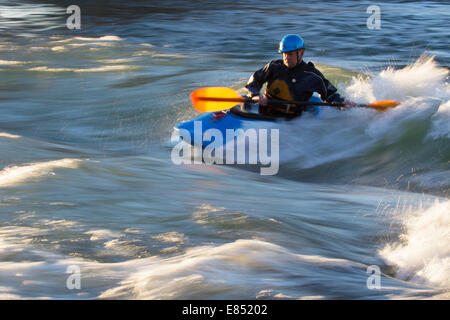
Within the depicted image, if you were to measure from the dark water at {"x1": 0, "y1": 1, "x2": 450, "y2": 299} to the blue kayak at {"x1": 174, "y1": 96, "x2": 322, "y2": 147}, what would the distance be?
25 cm

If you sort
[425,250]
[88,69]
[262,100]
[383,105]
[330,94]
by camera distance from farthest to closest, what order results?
[88,69] < [383,105] < [330,94] < [262,100] < [425,250]

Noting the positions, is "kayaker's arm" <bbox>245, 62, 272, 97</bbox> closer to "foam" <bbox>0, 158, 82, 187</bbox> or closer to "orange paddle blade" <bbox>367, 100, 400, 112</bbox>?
"orange paddle blade" <bbox>367, 100, 400, 112</bbox>

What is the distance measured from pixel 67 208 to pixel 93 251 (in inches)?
33.5

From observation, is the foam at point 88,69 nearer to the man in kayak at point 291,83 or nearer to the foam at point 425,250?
the man in kayak at point 291,83

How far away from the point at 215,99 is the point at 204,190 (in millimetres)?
1963

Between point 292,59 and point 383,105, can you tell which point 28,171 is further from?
point 383,105

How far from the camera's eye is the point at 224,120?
6906 millimetres

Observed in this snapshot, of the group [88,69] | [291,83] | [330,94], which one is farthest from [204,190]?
[88,69]

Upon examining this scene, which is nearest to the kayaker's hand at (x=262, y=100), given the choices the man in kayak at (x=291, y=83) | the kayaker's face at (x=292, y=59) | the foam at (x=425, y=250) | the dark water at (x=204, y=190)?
the man in kayak at (x=291, y=83)

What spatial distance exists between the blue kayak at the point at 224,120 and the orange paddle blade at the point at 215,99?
0.07 metres

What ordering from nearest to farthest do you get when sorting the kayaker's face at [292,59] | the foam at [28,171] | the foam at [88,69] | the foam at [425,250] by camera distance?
the foam at [425,250]
the foam at [28,171]
the kayaker's face at [292,59]
the foam at [88,69]

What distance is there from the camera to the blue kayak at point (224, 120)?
22.4 ft
